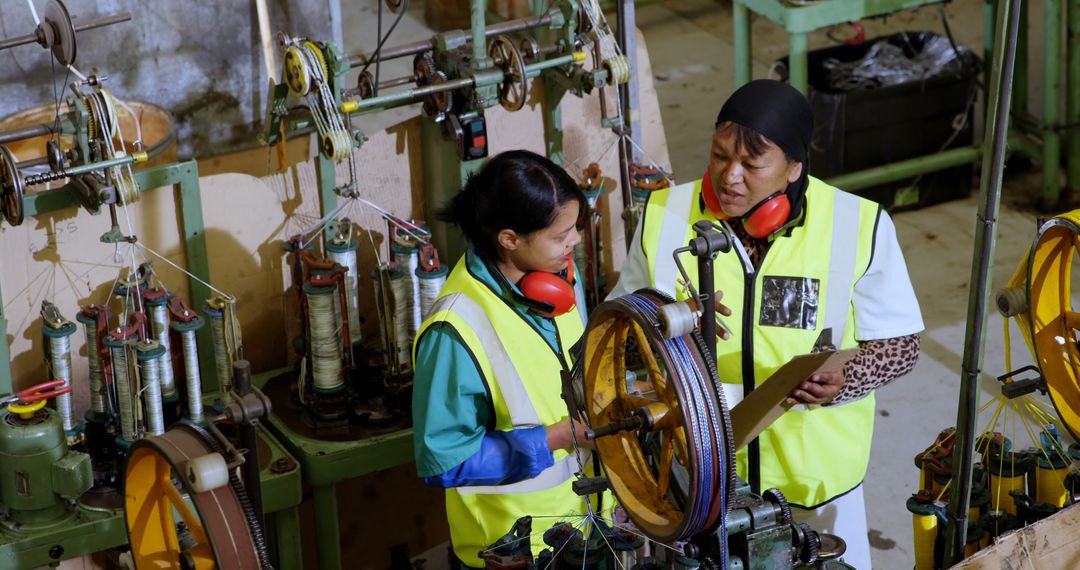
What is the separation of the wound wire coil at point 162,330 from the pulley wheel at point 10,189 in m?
0.32

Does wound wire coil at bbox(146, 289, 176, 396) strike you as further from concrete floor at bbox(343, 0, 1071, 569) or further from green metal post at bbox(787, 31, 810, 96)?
green metal post at bbox(787, 31, 810, 96)

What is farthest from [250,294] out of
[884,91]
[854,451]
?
[884,91]

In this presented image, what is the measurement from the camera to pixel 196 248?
3.01 meters

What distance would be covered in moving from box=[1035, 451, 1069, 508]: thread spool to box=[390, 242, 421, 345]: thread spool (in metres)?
1.40

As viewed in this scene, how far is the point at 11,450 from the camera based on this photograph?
8.37ft

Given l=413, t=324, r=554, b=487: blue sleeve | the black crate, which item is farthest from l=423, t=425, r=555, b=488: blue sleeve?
the black crate

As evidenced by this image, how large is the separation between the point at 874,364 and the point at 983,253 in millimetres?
661

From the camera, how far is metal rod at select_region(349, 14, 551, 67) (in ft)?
9.72

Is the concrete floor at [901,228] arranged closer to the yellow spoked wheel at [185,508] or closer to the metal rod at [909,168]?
the metal rod at [909,168]

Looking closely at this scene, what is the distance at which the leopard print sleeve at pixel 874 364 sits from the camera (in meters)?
2.28

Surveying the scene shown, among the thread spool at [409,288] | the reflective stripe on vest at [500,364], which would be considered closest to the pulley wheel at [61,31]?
the thread spool at [409,288]

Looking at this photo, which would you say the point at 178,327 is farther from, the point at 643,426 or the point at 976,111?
the point at 976,111

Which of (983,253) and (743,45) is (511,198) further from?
(743,45)

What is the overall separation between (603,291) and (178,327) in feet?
3.38
